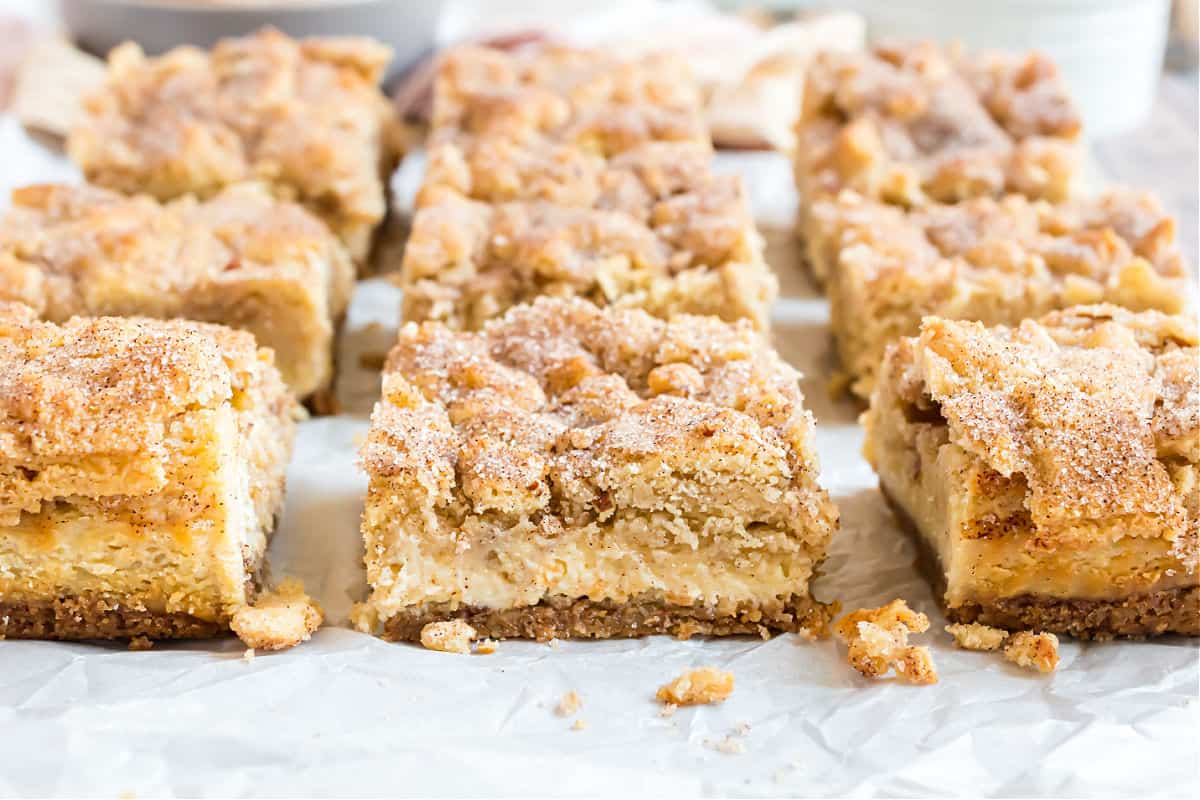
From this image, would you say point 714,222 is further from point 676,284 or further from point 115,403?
point 115,403

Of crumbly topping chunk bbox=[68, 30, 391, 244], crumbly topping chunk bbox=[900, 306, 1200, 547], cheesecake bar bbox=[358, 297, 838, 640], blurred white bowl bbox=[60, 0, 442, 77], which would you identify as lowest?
cheesecake bar bbox=[358, 297, 838, 640]

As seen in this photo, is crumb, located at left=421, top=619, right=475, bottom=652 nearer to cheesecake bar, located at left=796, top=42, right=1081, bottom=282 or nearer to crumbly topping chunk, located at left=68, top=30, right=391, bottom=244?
crumbly topping chunk, located at left=68, top=30, right=391, bottom=244

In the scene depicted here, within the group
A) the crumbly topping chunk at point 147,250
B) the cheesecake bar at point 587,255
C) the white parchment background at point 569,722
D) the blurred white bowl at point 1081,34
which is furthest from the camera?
the blurred white bowl at point 1081,34

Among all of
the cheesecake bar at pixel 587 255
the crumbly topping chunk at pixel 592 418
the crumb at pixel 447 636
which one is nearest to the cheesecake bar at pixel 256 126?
the cheesecake bar at pixel 587 255

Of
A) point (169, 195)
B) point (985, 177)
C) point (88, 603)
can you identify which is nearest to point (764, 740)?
point (88, 603)

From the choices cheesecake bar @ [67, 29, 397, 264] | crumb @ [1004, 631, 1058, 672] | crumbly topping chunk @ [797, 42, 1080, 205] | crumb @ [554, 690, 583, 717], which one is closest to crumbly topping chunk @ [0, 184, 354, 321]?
cheesecake bar @ [67, 29, 397, 264]

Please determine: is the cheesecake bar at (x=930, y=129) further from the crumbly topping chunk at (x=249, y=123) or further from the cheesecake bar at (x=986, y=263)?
the crumbly topping chunk at (x=249, y=123)
